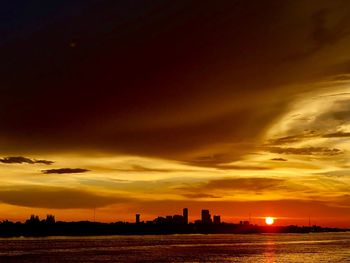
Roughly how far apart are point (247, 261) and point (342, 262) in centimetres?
1639

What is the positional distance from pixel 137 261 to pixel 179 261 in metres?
7.82

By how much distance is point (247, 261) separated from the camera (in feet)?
319

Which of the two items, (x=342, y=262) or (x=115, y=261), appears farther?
(x=115, y=261)

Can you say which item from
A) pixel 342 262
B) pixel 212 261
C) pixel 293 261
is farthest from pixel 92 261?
pixel 342 262

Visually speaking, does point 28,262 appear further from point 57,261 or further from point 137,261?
point 137,261

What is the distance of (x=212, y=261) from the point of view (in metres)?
95.0

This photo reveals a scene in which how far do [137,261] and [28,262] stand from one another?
757 inches

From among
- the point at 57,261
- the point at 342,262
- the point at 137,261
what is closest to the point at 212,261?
the point at 137,261

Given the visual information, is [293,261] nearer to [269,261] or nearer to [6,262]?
[269,261]

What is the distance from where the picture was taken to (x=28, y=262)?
9619cm

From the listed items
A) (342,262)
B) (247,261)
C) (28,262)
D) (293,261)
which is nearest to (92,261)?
(28,262)

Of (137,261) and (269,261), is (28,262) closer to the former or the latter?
(137,261)

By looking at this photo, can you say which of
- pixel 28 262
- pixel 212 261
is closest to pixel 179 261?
pixel 212 261

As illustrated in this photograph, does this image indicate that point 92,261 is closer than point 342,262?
No
